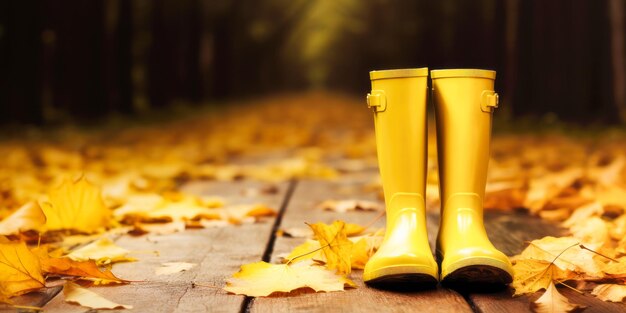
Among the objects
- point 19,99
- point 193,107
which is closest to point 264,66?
point 193,107

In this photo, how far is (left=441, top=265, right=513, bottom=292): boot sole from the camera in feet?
5.48

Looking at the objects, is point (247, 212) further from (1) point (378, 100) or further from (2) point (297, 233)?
(1) point (378, 100)

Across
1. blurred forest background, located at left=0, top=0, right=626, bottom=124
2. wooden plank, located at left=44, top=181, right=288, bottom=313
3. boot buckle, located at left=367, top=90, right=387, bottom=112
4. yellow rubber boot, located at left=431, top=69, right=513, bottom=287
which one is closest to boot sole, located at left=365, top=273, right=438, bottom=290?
yellow rubber boot, located at left=431, top=69, right=513, bottom=287

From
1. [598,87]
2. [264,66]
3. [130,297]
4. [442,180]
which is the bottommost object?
[264,66]

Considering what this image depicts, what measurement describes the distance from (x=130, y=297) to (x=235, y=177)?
2.58 meters

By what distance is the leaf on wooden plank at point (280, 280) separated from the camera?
170 centimetres

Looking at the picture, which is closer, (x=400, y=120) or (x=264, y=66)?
(x=400, y=120)

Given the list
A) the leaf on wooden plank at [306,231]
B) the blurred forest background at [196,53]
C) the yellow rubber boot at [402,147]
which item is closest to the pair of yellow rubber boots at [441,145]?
the yellow rubber boot at [402,147]

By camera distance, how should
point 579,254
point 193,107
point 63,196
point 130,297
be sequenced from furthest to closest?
point 193,107
point 63,196
point 579,254
point 130,297

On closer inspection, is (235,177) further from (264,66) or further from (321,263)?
(264,66)

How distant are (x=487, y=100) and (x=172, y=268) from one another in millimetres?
928

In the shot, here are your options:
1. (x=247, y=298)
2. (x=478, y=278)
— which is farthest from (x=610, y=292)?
(x=247, y=298)

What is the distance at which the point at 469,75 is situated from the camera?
185 centimetres

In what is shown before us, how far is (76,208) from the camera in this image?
2416 millimetres
